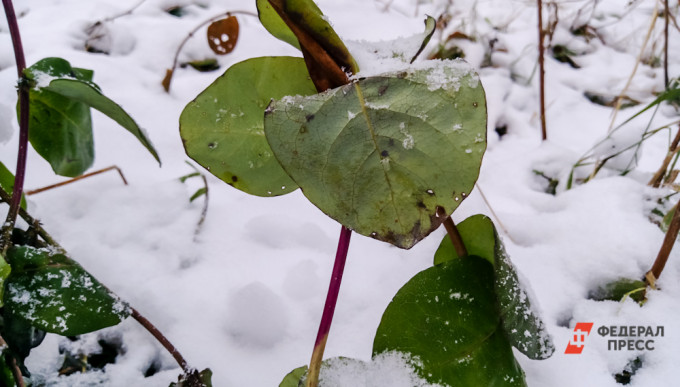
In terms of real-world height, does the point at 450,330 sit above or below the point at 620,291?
above

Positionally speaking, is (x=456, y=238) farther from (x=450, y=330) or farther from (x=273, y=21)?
(x=273, y=21)

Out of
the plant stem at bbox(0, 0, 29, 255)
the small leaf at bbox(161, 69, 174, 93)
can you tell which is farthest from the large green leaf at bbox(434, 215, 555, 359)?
the small leaf at bbox(161, 69, 174, 93)

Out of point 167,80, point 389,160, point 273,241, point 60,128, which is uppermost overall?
point 389,160

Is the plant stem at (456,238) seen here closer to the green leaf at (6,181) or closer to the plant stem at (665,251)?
the plant stem at (665,251)

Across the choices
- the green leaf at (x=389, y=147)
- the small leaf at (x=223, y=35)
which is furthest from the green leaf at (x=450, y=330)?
the small leaf at (x=223, y=35)

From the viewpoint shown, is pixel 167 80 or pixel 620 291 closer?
pixel 620 291

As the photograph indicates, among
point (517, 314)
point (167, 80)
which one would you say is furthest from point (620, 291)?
point (167, 80)
